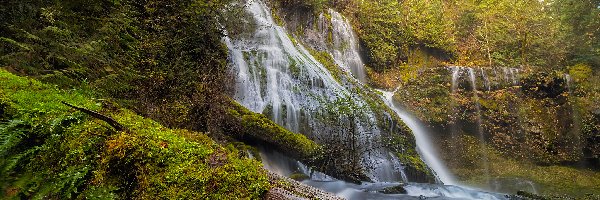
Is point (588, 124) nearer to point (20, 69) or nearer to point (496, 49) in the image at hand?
point (496, 49)

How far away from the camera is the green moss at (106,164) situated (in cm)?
195

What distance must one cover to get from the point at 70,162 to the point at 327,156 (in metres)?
7.14

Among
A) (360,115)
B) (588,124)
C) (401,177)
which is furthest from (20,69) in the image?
(588,124)

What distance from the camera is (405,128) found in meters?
13.2

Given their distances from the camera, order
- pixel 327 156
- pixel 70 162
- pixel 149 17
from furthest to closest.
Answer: pixel 327 156, pixel 149 17, pixel 70 162

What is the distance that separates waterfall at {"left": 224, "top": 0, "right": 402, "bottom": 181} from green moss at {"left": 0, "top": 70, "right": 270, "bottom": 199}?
710 centimetres

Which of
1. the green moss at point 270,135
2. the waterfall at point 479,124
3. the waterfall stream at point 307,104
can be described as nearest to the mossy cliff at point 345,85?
the waterfall stream at point 307,104

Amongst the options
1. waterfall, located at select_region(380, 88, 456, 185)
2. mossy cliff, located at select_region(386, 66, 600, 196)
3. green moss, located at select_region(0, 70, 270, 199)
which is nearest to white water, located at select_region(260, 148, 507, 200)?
waterfall, located at select_region(380, 88, 456, 185)

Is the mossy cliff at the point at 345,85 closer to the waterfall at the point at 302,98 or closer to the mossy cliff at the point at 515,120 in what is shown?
the waterfall at the point at 302,98

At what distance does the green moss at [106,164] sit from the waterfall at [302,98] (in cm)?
710

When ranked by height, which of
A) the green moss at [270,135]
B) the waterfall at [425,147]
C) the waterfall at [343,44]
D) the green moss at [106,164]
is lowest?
the waterfall at [425,147]

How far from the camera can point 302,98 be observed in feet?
37.3

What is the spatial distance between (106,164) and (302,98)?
922 centimetres

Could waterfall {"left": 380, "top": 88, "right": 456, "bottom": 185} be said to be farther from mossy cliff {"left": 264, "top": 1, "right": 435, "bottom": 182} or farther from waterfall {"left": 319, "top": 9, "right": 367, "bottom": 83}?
waterfall {"left": 319, "top": 9, "right": 367, "bottom": 83}
